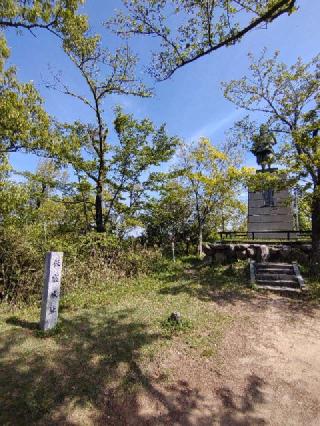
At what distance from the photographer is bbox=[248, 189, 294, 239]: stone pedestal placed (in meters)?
21.5

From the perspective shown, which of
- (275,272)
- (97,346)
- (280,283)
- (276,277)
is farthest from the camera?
(275,272)

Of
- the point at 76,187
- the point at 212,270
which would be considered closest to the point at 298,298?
the point at 212,270

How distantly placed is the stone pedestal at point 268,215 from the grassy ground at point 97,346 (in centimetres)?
1404

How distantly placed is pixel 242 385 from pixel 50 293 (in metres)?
4.14

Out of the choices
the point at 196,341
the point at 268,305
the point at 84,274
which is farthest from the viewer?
the point at 84,274

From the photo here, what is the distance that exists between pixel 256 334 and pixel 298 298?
2960mm

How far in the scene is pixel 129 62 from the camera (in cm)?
1271

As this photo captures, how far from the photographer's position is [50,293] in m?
6.01

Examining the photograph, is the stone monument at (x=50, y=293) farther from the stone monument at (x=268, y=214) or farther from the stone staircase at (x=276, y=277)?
the stone monument at (x=268, y=214)

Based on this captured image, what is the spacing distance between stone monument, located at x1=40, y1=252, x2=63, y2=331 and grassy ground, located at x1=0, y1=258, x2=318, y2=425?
0.22 m

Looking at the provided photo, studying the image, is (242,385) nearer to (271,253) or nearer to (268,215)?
(271,253)

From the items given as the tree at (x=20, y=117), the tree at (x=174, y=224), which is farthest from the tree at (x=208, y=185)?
the tree at (x=20, y=117)

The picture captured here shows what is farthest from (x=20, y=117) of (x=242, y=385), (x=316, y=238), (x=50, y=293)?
(x=316, y=238)

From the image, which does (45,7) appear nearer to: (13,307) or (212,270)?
(13,307)
